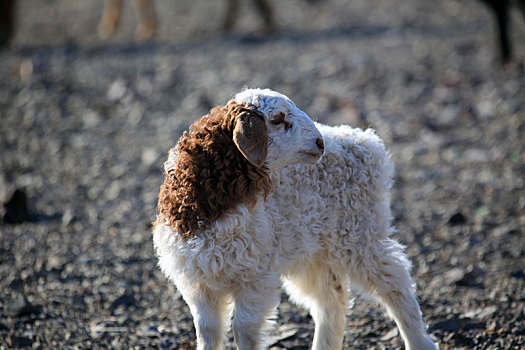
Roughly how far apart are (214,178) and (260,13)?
1298 centimetres

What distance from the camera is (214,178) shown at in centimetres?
365

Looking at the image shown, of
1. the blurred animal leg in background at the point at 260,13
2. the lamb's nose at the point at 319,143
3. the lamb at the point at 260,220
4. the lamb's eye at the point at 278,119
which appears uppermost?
the blurred animal leg in background at the point at 260,13

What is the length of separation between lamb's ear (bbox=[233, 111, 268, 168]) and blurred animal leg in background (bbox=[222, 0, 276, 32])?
42.1 feet

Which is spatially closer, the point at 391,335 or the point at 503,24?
the point at 391,335

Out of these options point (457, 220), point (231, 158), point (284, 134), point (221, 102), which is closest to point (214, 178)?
point (231, 158)

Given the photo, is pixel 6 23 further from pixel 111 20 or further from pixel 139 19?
pixel 139 19

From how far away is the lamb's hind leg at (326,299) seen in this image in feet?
→ 14.2

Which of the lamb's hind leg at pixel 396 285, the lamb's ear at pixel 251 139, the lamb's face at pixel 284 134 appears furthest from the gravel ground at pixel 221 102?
the lamb's ear at pixel 251 139

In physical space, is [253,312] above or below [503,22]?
below

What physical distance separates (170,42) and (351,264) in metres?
12.4

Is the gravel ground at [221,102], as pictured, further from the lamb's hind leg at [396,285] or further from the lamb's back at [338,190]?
the lamb's back at [338,190]

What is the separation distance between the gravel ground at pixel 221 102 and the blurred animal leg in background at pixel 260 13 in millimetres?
429

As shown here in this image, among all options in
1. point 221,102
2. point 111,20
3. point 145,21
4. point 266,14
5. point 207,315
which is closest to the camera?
point 207,315

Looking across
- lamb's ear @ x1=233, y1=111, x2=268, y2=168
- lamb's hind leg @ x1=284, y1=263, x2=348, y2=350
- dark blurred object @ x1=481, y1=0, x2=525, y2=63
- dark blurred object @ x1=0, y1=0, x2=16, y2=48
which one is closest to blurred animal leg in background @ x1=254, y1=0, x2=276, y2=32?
dark blurred object @ x1=481, y1=0, x2=525, y2=63
